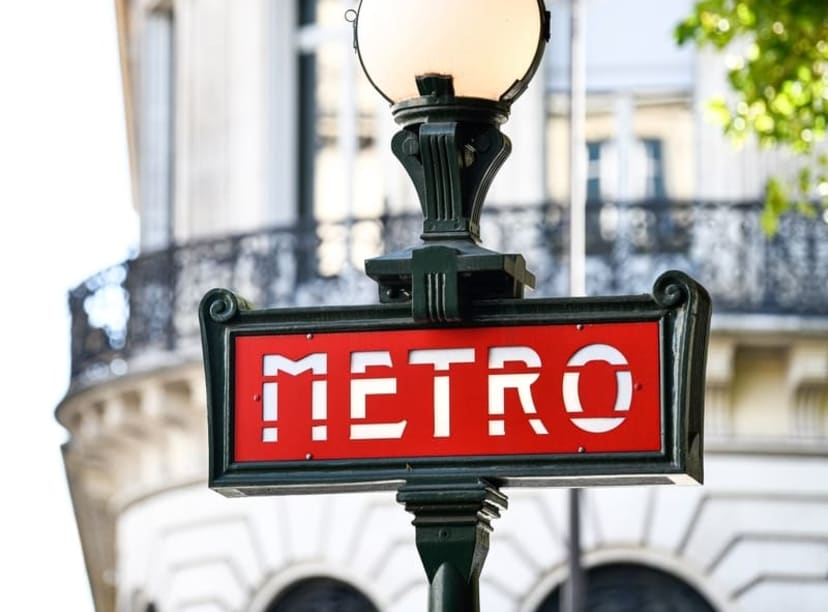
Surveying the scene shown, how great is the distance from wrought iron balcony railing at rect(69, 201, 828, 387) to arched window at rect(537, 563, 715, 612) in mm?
2134

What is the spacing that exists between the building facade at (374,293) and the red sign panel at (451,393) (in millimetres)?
14153

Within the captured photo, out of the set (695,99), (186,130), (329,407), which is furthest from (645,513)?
(329,407)

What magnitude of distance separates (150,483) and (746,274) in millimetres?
5471

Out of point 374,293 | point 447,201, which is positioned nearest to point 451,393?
point 447,201

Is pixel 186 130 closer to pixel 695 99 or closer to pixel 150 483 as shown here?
pixel 150 483

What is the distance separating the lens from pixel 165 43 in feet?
81.1

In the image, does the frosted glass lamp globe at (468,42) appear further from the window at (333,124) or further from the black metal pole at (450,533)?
the window at (333,124)

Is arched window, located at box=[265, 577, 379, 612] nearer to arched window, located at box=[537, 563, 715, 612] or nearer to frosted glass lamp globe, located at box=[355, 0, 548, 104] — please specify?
arched window, located at box=[537, 563, 715, 612]

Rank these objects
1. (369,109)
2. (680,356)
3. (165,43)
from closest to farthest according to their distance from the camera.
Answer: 1. (680,356)
2. (369,109)
3. (165,43)

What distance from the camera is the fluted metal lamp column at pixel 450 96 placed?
4.86 meters

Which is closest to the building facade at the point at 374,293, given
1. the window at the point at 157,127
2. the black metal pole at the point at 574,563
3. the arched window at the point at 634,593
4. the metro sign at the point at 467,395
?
the arched window at the point at 634,593

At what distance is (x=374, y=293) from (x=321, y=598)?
8.17 ft

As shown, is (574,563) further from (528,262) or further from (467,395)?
(467,395)

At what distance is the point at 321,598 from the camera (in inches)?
821
